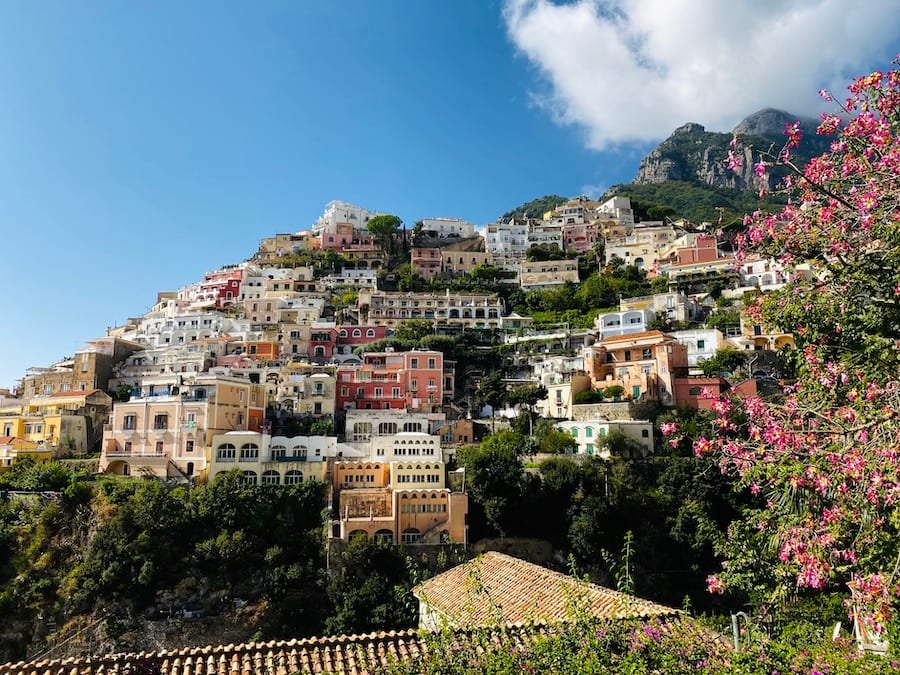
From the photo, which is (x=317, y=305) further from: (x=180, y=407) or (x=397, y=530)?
(x=397, y=530)

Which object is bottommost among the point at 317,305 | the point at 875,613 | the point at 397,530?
the point at 397,530

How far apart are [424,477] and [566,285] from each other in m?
37.4

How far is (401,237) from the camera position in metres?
77.8

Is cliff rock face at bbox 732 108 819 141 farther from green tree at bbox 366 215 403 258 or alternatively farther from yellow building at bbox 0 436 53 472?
yellow building at bbox 0 436 53 472

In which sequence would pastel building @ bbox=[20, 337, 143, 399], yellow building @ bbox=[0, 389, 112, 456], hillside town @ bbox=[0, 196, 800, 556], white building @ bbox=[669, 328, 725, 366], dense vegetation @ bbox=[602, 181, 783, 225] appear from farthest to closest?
dense vegetation @ bbox=[602, 181, 783, 225] → pastel building @ bbox=[20, 337, 143, 399] → white building @ bbox=[669, 328, 725, 366] → yellow building @ bbox=[0, 389, 112, 456] → hillside town @ bbox=[0, 196, 800, 556]

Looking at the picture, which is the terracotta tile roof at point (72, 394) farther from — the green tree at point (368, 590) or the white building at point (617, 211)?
the white building at point (617, 211)

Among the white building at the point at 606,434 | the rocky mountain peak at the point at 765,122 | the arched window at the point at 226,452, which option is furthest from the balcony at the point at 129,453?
the rocky mountain peak at the point at 765,122

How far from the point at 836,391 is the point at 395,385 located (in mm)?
35811

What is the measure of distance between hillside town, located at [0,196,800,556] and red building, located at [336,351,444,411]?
0.10m

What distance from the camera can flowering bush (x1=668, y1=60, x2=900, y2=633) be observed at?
6176 millimetres

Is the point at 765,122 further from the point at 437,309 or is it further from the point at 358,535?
the point at 358,535

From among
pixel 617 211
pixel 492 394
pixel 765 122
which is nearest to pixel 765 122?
pixel 765 122

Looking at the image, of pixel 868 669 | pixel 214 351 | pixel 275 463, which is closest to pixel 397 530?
pixel 275 463

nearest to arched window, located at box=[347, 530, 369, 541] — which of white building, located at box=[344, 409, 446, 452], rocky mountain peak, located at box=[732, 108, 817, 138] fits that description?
white building, located at box=[344, 409, 446, 452]
